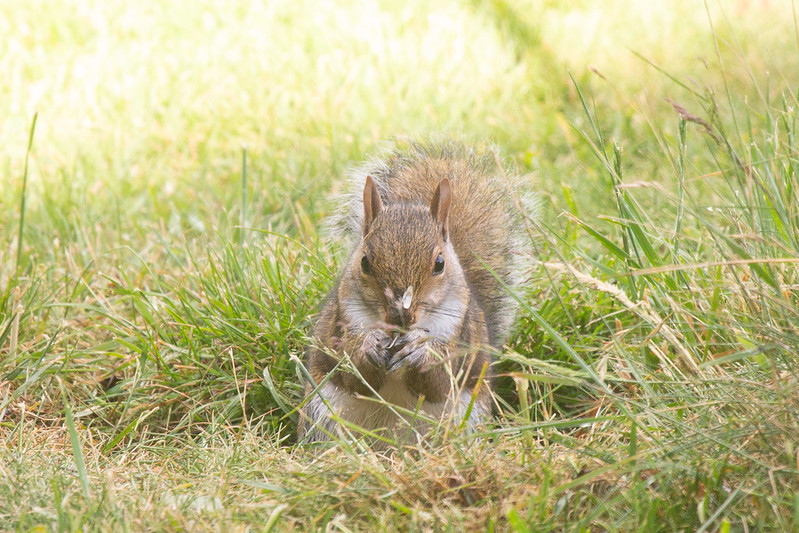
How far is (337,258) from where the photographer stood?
311 cm

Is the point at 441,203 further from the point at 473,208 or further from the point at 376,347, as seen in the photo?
the point at 473,208

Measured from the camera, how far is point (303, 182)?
4.18 meters

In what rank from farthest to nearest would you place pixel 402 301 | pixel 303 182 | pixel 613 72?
pixel 613 72, pixel 303 182, pixel 402 301

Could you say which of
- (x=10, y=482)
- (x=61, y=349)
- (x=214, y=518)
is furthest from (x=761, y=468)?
(x=61, y=349)

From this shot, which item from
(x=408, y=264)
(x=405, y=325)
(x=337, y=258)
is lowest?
(x=337, y=258)

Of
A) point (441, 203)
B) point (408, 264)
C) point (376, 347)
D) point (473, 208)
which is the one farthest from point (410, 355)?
point (473, 208)

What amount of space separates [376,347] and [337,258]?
0.83 m

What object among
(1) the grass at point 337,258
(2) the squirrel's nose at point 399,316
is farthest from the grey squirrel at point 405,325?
(1) the grass at point 337,258

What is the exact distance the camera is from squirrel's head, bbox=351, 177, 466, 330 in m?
2.23

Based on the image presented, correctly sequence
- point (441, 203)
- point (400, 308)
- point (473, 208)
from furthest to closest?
point (473, 208), point (441, 203), point (400, 308)

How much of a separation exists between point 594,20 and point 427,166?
3.49 metres

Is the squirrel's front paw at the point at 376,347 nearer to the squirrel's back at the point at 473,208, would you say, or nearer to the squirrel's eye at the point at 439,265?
the squirrel's eye at the point at 439,265

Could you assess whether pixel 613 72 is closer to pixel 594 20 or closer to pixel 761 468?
pixel 594 20

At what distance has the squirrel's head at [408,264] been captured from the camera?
223cm
